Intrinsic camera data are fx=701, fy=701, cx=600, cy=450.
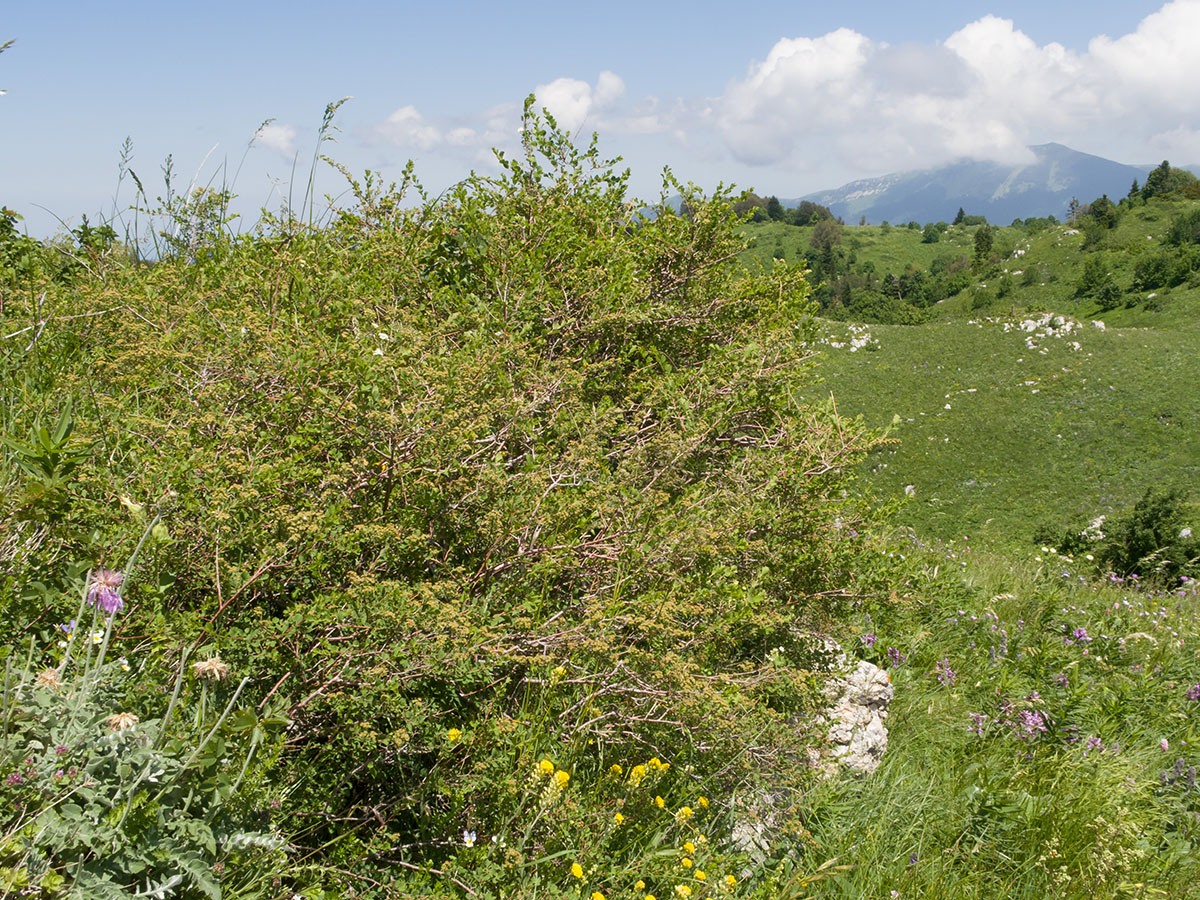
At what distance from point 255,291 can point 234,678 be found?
79.2 inches

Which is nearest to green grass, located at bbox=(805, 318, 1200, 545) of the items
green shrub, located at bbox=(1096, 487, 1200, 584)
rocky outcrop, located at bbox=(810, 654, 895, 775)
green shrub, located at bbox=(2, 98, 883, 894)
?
green shrub, located at bbox=(1096, 487, 1200, 584)

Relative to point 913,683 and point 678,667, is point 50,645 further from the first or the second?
point 913,683

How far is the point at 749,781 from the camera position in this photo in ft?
8.24

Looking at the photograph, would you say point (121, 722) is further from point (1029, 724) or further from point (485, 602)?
point (1029, 724)

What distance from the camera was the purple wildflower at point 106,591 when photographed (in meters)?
1.45

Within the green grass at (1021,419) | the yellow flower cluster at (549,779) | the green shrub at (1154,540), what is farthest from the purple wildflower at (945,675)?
the green grass at (1021,419)

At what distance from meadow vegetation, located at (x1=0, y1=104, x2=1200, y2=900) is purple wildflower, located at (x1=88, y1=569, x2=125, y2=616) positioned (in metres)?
0.02

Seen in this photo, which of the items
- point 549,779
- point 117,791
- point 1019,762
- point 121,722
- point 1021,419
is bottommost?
point 1021,419

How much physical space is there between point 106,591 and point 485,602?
89 cm

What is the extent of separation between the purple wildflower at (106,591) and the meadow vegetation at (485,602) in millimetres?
19

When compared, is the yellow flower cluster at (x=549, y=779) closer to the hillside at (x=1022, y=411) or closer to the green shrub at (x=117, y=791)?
the green shrub at (x=117, y=791)

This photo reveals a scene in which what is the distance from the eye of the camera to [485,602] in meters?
2.00

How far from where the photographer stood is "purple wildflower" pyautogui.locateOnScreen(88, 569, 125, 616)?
4.76 feet

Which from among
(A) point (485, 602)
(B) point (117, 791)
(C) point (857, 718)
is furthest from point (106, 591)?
(C) point (857, 718)
